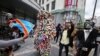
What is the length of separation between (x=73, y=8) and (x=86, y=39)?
19407 mm

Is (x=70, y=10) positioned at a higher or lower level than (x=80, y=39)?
higher

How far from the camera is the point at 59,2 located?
2836 centimetres

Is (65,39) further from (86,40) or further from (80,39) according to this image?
(86,40)

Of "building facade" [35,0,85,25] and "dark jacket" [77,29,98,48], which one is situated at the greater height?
"building facade" [35,0,85,25]

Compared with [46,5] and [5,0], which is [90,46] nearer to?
[5,0]

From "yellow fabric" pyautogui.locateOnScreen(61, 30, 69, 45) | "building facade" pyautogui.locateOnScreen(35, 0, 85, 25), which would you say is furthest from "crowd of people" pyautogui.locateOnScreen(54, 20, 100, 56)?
"building facade" pyautogui.locateOnScreen(35, 0, 85, 25)

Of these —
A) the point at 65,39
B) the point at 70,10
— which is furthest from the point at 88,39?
the point at 70,10

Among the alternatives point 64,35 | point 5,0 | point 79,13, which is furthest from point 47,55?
point 79,13

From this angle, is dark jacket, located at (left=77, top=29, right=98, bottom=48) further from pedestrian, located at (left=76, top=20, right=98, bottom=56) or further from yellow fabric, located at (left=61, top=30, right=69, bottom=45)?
yellow fabric, located at (left=61, top=30, right=69, bottom=45)

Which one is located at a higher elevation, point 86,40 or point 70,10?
point 70,10

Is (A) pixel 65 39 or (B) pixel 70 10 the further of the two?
(B) pixel 70 10

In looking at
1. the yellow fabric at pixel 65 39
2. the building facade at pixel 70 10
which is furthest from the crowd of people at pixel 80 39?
the building facade at pixel 70 10

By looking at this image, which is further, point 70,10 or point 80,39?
point 70,10

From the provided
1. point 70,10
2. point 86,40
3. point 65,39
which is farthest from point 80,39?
point 70,10
